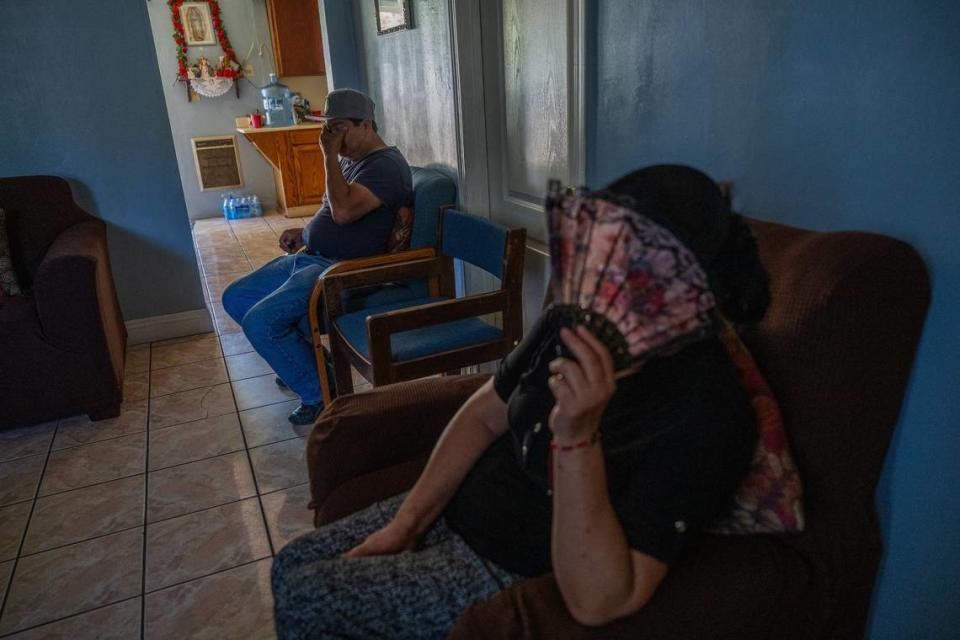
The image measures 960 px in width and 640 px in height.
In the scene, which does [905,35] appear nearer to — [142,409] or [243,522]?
[243,522]

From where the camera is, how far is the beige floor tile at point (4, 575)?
1693mm

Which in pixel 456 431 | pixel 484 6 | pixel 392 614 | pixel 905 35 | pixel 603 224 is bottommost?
pixel 392 614

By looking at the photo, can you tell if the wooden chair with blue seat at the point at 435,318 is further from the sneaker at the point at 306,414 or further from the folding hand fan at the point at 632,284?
the folding hand fan at the point at 632,284

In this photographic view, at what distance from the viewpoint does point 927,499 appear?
1026mm

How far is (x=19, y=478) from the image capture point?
2.20m

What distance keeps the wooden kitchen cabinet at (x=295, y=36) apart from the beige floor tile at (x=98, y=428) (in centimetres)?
456

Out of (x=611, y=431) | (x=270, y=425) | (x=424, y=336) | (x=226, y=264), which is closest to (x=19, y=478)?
(x=270, y=425)

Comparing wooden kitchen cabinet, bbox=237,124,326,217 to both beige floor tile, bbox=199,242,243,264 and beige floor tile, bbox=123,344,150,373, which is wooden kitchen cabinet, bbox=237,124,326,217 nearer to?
beige floor tile, bbox=199,242,243,264

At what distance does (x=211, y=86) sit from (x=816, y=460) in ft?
21.4

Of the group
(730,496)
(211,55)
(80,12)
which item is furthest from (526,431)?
(211,55)

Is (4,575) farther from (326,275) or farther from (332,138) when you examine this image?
(332,138)

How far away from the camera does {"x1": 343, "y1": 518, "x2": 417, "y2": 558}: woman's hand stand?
41.4 inches

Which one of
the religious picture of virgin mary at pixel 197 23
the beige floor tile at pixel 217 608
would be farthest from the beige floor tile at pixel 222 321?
the religious picture of virgin mary at pixel 197 23

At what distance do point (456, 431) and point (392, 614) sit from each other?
12.4 inches
